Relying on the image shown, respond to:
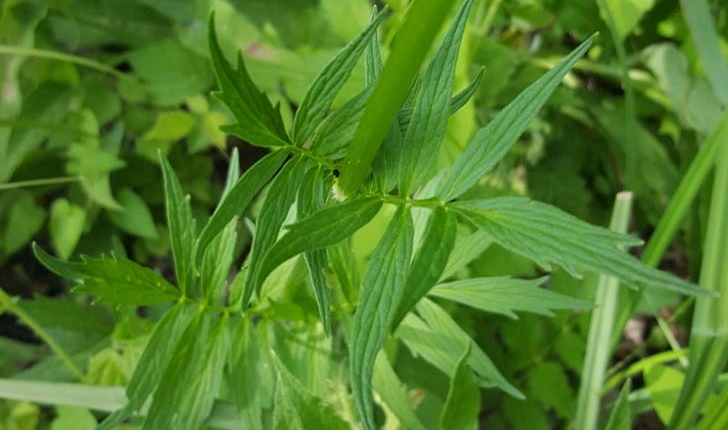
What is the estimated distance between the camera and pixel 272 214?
433 millimetres

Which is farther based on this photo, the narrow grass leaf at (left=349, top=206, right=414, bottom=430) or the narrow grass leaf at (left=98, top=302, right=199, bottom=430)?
the narrow grass leaf at (left=98, top=302, right=199, bottom=430)

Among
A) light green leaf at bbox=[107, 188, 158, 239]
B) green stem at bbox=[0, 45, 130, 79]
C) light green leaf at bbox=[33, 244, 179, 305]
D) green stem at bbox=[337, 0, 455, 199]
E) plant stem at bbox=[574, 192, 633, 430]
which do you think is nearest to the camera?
green stem at bbox=[337, 0, 455, 199]

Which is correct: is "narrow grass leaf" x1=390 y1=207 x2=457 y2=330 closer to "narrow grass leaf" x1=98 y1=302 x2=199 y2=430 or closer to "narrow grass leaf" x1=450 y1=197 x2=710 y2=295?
"narrow grass leaf" x1=450 y1=197 x2=710 y2=295

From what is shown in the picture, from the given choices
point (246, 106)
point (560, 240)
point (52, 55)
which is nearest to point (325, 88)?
point (246, 106)

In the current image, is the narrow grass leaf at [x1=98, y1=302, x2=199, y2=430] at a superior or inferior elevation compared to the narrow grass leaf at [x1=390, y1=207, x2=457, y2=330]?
inferior

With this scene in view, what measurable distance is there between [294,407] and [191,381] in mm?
99

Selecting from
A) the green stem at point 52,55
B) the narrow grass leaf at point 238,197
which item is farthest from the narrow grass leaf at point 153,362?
the green stem at point 52,55

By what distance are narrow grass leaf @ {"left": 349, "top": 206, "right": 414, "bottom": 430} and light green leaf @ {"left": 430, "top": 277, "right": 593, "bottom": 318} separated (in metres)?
0.16

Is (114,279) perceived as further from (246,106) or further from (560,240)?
(560,240)

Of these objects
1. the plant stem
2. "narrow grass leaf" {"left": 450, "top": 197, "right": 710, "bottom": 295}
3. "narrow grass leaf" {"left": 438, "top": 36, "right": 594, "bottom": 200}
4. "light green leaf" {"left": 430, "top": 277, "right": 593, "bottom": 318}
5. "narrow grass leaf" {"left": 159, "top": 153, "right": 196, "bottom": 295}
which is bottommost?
the plant stem

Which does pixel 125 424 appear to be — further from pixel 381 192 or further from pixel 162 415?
pixel 381 192

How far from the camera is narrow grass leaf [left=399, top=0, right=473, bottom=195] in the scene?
42cm

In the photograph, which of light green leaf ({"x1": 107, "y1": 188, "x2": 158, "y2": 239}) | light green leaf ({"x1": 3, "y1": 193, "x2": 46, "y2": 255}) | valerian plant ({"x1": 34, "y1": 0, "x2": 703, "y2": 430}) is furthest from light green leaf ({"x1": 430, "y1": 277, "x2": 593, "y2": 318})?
light green leaf ({"x1": 3, "y1": 193, "x2": 46, "y2": 255})

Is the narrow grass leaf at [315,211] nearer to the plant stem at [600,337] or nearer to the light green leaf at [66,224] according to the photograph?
the plant stem at [600,337]
